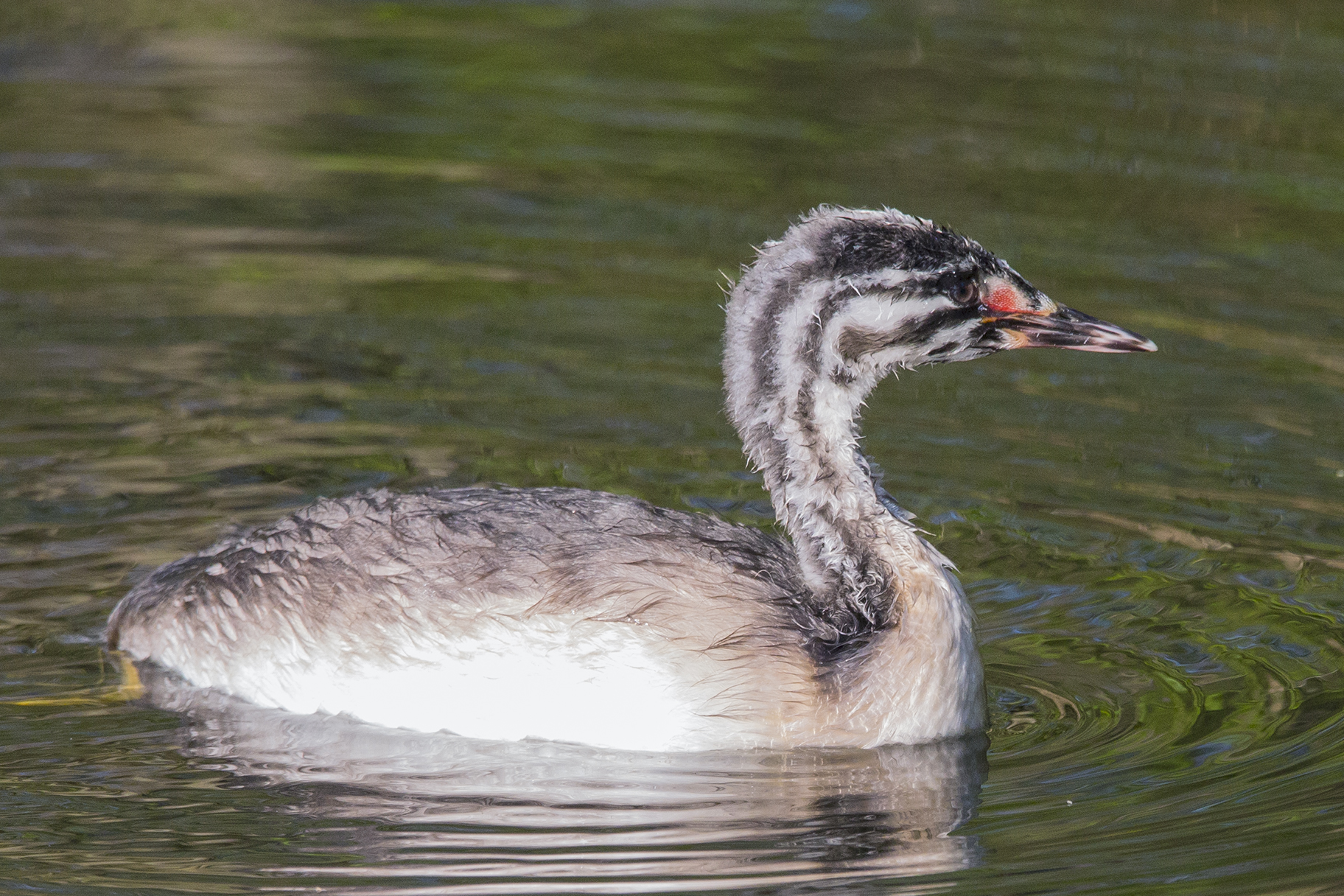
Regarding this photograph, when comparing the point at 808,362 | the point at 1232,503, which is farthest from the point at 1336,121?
the point at 808,362

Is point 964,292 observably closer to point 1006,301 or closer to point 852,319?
point 1006,301

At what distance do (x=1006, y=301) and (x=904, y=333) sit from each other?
1.54 feet

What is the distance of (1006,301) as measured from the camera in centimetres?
830

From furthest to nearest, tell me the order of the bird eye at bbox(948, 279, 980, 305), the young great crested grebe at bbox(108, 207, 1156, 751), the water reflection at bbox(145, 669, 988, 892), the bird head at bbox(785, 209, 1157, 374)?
the bird eye at bbox(948, 279, 980, 305) < the bird head at bbox(785, 209, 1157, 374) < the young great crested grebe at bbox(108, 207, 1156, 751) < the water reflection at bbox(145, 669, 988, 892)

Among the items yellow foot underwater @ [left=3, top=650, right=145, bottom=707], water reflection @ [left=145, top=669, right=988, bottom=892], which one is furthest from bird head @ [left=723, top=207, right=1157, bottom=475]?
yellow foot underwater @ [left=3, top=650, right=145, bottom=707]

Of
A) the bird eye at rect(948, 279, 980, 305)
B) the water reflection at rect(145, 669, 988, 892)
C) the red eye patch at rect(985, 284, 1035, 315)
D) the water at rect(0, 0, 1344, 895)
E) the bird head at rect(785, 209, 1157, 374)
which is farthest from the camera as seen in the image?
the red eye patch at rect(985, 284, 1035, 315)

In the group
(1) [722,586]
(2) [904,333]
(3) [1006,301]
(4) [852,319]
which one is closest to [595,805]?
(1) [722,586]

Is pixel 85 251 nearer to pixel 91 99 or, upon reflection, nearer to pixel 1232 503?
pixel 91 99

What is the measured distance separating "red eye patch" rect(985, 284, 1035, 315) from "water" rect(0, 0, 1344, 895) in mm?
1556

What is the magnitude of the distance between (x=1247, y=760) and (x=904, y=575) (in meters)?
1.48

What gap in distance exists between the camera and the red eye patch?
8.30 m

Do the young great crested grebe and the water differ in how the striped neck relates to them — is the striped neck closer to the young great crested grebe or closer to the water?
the young great crested grebe

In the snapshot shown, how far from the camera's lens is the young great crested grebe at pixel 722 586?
25.6ft

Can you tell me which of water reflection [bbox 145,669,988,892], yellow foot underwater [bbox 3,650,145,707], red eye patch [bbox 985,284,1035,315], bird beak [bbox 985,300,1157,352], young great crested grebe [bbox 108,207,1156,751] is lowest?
water reflection [bbox 145,669,988,892]
